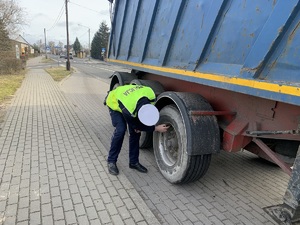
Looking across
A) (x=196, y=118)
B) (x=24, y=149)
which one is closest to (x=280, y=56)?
(x=196, y=118)

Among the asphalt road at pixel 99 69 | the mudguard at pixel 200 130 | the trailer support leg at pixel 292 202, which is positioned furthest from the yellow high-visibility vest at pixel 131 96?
the asphalt road at pixel 99 69

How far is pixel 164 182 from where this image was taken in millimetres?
3699

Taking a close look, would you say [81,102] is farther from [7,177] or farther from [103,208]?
[103,208]

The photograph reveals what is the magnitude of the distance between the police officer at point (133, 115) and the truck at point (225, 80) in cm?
26

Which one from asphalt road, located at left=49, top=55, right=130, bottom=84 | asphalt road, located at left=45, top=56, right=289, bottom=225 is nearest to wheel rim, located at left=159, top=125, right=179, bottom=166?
asphalt road, located at left=45, top=56, right=289, bottom=225

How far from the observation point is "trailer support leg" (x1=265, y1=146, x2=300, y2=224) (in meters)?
2.05

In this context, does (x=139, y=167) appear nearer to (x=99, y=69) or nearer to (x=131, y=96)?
(x=131, y=96)

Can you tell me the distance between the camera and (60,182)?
139 inches

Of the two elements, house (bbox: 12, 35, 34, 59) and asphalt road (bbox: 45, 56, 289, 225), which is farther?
house (bbox: 12, 35, 34, 59)

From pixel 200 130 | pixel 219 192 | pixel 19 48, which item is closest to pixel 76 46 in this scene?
pixel 19 48

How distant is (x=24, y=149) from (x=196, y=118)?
321 cm

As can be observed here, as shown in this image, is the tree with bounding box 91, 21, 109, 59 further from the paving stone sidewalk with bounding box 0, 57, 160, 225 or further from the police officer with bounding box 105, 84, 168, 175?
the police officer with bounding box 105, 84, 168, 175

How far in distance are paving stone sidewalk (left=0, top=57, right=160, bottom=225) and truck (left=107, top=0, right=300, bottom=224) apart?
80cm

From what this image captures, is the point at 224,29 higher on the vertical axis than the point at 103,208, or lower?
higher
